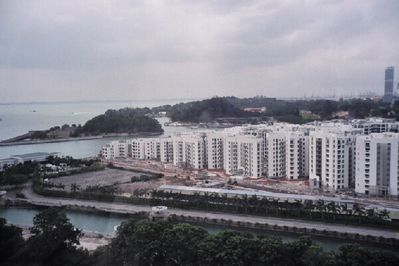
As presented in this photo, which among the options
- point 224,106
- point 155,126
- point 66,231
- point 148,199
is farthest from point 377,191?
point 155,126

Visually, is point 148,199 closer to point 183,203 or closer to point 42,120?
point 183,203

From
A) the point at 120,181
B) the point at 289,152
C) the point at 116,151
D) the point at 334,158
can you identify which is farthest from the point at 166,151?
the point at 334,158

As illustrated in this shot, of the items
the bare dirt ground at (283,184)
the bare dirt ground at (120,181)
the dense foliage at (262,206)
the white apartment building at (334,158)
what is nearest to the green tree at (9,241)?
the dense foliage at (262,206)

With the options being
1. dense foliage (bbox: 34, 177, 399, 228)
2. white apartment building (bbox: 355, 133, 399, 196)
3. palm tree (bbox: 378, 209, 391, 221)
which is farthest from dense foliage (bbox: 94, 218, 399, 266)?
white apartment building (bbox: 355, 133, 399, 196)

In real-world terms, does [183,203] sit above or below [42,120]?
below

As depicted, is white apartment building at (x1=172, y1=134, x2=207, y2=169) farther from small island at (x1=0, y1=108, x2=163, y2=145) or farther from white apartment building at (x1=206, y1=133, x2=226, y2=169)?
small island at (x1=0, y1=108, x2=163, y2=145)

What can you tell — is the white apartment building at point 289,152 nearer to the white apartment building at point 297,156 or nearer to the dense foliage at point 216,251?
the white apartment building at point 297,156
